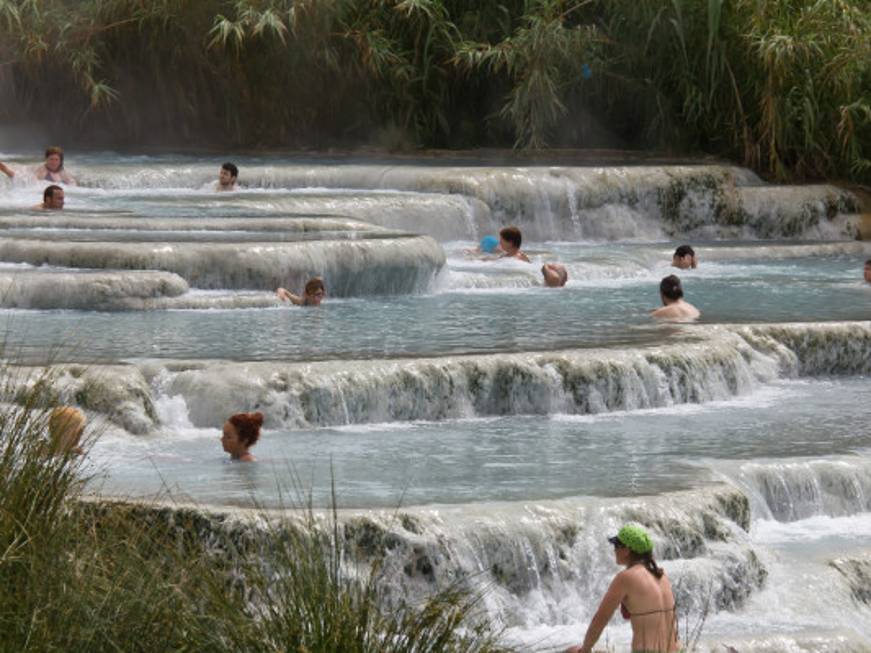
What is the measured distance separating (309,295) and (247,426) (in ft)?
17.0

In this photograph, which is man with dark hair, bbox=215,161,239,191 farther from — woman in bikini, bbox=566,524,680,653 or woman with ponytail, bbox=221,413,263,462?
woman in bikini, bbox=566,524,680,653

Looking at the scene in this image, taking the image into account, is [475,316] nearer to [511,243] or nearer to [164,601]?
[511,243]

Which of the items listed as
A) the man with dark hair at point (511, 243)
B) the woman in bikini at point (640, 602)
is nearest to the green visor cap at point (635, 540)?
the woman in bikini at point (640, 602)

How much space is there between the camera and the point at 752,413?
13148 mm

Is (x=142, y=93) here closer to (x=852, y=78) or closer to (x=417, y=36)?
(x=417, y=36)

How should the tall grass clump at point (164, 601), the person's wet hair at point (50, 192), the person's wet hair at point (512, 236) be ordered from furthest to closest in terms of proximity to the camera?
1. the person's wet hair at point (50, 192)
2. the person's wet hair at point (512, 236)
3. the tall grass clump at point (164, 601)

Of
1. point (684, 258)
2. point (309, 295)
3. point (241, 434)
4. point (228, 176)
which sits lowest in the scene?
point (241, 434)

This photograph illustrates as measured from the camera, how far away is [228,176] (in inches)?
807

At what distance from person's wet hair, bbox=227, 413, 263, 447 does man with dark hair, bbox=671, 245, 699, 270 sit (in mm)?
8996

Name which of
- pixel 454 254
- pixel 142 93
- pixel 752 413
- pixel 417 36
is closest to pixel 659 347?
pixel 752 413

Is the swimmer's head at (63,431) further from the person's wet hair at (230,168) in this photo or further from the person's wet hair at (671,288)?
the person's wet hair at (230,168)

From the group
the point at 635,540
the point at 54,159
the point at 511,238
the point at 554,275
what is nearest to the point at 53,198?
the point at 54,159

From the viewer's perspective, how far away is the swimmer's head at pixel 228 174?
20422 millimetres

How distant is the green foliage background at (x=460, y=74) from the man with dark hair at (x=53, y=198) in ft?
18.1
